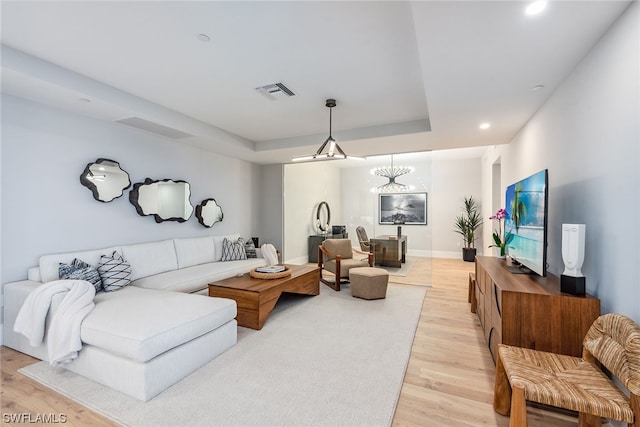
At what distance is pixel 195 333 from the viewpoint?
7.53 ft

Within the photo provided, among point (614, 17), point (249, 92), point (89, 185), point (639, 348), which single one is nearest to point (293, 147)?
point (249, 92)

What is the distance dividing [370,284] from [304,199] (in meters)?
3.25

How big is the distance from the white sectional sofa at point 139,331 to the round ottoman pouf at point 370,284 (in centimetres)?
207

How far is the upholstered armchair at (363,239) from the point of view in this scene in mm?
5703

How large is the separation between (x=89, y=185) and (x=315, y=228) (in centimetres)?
447

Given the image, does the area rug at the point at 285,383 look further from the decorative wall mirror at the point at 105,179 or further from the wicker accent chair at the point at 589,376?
the decorative wall mirror at the point at 105,179

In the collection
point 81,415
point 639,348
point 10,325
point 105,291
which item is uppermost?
point 639,348

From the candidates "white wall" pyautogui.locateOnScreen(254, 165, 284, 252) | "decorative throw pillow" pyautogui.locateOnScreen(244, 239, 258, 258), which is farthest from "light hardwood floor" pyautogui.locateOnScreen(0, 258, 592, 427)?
"white wall" pyautogui.locateOnScreen(254, 165, 284, 252)

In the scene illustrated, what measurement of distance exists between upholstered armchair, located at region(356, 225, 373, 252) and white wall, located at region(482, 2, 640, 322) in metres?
3.34

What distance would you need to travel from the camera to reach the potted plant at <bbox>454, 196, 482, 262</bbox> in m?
7.01

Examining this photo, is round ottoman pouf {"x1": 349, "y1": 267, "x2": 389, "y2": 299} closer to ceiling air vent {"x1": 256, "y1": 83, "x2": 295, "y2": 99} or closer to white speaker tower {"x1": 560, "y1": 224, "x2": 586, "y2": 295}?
white speaker tower {"x1": 560, "y1": 224, "x2": 586, "y2": 295}

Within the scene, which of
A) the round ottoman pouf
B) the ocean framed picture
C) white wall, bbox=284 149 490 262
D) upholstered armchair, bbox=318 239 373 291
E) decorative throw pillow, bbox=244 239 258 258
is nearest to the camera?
the round ottoman pouf

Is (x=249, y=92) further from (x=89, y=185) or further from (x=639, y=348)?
(x=639, y=348)

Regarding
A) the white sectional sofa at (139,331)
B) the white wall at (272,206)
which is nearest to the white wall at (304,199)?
the white wall at (272,206)
